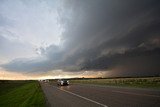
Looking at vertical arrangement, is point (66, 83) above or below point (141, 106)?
above

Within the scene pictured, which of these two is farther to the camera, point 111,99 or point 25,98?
point 25,98

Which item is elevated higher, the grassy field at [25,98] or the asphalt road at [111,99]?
the grassy field at [25,98]

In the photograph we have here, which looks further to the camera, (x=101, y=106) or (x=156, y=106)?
(x=101, y=106)

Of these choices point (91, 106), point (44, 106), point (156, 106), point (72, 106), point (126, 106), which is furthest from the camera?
point (44, 106)

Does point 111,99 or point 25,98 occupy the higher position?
point 25,98

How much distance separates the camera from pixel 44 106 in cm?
1417

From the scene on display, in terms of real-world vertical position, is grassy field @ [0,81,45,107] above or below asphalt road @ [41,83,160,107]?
above

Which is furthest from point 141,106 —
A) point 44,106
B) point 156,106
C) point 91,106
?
point 44,106

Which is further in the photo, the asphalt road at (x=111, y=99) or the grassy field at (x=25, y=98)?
the grassy field at (x=25, y=98)

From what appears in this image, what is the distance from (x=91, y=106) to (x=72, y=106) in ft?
4.67

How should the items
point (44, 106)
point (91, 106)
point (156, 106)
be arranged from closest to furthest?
point (156, 106), point (91, 106), point (44, 106)

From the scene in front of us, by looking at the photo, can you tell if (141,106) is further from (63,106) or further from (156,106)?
(63,106)

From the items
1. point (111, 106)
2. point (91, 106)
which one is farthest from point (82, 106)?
point (111, 106)

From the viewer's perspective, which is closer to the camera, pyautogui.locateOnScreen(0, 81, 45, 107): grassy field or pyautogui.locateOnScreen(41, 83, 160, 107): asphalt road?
pyautogui.locateOnScreen(41, 83, 160, 107): asphalt road
